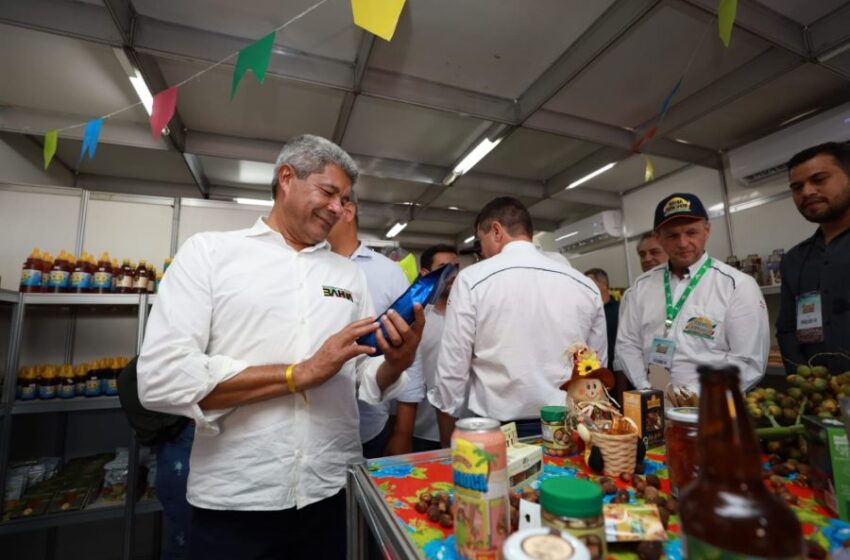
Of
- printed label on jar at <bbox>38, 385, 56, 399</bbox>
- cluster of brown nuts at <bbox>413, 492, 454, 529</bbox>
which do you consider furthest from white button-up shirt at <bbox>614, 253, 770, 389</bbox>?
printed label on jar at <bbox>38, 385, 56, 399</bbox>

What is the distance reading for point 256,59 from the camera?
2105 millimetres

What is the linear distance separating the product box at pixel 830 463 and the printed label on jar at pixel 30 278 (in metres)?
3.59

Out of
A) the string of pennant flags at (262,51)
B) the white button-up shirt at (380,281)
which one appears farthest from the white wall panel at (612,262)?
the string of pennant flags at (262,51)

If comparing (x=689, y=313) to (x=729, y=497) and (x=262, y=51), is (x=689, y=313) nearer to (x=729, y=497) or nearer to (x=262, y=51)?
(x=729, y=497)

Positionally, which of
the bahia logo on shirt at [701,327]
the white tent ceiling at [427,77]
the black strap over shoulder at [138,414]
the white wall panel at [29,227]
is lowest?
the black strap over shoulder at [138,414]

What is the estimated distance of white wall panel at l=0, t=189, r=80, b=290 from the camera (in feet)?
9.16

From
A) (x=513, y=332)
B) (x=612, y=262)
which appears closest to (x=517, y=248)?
(x=513, y=332)

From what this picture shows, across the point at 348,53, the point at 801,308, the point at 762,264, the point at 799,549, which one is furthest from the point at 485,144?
the point at 799,549

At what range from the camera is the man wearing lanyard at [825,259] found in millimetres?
1681

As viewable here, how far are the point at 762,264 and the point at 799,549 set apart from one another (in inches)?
175

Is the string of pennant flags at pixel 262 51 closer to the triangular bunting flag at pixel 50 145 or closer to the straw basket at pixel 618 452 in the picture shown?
the triangular bunting flag at pixel 50 145

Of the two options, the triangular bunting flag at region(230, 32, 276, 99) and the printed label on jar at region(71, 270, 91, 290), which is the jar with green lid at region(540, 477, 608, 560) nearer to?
the triangular bunting flag at region(230, 32, 276, 99)

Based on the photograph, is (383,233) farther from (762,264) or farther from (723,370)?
(723,370)

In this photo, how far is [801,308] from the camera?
183cm
